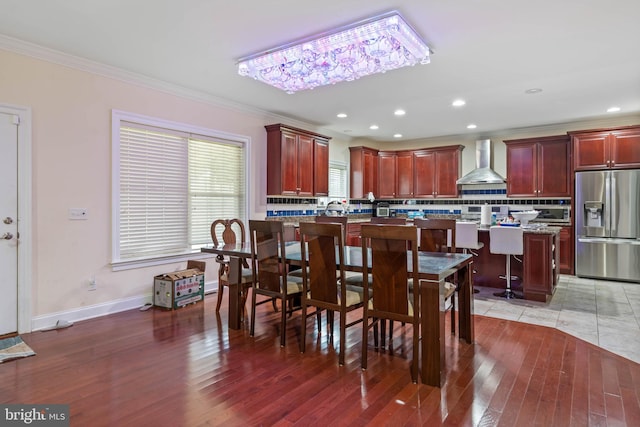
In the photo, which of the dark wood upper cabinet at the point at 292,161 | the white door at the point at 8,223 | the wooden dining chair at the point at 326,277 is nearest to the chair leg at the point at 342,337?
the wooden dining chair at the point at 326,277

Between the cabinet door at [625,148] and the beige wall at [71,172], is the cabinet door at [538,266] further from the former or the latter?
the beige wall at [71,172]

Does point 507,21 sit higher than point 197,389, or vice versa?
point 507,21

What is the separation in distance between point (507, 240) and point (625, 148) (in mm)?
3011

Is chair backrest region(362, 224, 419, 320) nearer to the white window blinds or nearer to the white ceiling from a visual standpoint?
the white ceiling

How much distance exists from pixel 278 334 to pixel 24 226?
2.48 meters

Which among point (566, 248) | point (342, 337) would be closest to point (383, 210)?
point (566, 248)

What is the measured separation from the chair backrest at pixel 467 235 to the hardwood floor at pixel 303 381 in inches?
53.6

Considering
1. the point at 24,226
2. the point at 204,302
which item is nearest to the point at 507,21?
the point at 204,302

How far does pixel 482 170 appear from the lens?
6.94m

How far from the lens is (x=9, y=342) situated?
304 centimetres

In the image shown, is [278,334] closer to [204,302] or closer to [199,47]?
[204,302]

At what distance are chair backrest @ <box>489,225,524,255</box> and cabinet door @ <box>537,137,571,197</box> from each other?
256 cm

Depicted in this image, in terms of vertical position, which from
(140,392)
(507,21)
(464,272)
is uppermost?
(507,21)

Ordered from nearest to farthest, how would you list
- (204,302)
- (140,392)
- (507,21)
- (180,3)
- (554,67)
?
1. (140,392)
2. (180,3)
3. (507,21)
4. (554,67)
5. (204,302)
